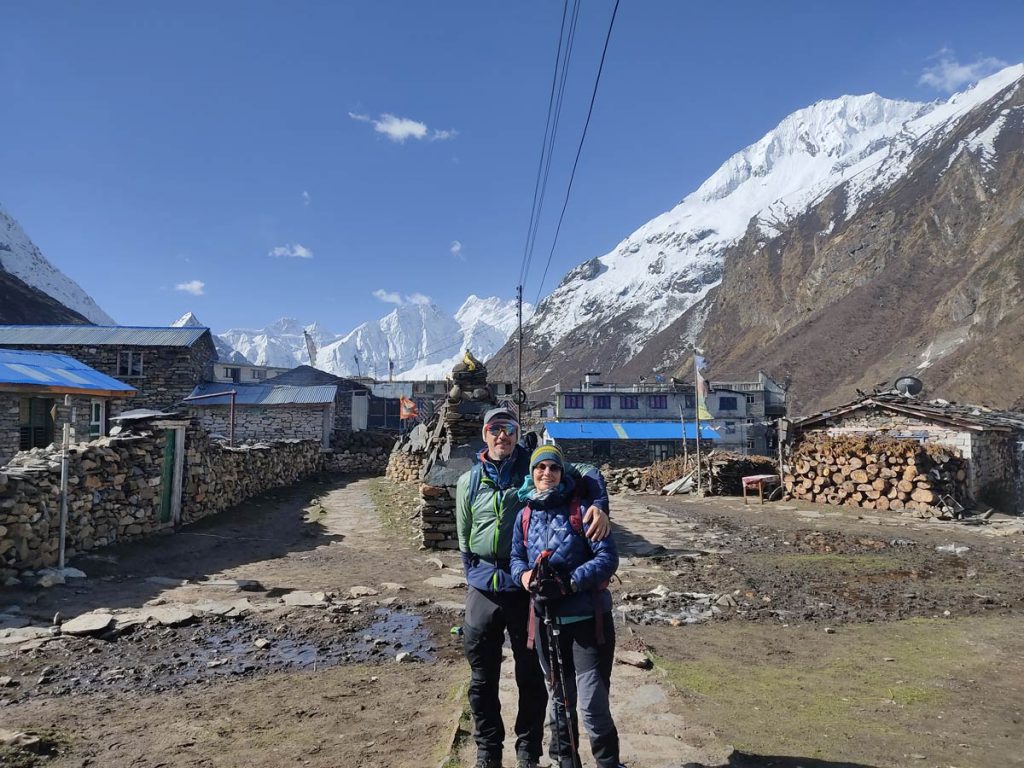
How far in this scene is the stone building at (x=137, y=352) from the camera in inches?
1363

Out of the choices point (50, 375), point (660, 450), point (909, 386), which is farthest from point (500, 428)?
point (660, 450)

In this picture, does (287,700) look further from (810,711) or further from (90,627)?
(810,711)

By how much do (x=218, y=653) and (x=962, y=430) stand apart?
21291 millimetres

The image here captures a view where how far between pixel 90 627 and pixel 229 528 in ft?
24.1

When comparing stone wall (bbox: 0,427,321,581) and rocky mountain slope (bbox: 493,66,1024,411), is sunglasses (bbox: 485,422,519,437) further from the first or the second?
rocky mountain slope (bbox: 493,66,1024,411)

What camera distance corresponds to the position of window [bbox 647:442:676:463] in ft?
128

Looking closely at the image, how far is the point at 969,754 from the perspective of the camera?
3.99 m

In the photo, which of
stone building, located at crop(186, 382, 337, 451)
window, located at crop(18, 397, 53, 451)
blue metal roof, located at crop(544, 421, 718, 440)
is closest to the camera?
window, located at crop(18, 397, 53, 451)

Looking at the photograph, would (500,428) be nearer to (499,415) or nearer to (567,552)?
(499,415)

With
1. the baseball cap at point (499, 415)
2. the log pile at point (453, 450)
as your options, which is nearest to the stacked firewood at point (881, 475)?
the log pile at point (453, 450)

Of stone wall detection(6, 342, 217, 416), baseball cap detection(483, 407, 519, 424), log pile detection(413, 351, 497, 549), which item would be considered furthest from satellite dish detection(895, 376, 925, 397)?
stone wall detection(6, 342, 217, 416)

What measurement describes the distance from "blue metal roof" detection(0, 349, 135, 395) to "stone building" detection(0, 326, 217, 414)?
44.2 feet

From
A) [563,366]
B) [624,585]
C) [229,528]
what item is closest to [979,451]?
[624,585]

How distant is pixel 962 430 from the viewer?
1977 centimetres
